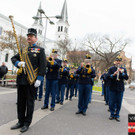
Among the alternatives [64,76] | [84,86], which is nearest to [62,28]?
[64,76]

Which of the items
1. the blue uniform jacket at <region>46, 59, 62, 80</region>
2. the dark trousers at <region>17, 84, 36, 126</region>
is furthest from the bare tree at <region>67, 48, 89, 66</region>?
the dark trousers at <region>17, 84, 36, 126</region>

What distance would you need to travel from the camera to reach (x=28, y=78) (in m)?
3.66

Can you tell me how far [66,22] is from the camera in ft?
278

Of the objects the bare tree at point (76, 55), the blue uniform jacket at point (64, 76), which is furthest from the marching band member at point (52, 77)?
the bare tree at point (76, 55)

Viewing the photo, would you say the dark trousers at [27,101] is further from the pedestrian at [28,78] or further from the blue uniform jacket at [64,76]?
the blue uniform jacket at [64,76]

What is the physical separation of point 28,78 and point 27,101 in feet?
1.85

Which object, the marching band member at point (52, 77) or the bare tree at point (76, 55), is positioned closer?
the marching band member at point (52, 77)

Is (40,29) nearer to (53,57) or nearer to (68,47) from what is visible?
(68,47)

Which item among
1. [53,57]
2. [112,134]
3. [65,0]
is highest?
[65,0]

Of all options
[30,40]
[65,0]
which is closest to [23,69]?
[30,40]

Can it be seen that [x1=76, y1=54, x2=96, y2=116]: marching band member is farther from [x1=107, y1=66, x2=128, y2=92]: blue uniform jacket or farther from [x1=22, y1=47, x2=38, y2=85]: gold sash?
[x1=22, y1=47, x2=38, y2=85]: gold sash

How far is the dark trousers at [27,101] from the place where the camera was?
3.71m

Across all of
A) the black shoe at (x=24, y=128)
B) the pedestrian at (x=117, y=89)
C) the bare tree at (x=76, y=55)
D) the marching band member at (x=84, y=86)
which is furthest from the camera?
the bare tree at (x=76, y=55)

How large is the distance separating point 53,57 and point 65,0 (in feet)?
271
